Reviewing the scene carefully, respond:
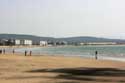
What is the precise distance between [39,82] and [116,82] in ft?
14.6

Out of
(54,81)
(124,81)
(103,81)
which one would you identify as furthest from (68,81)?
(124,81)

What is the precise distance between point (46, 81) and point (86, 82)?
2390mm

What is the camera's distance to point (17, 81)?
19234 millimetres

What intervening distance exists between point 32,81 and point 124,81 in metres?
5.40

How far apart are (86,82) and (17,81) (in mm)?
4075

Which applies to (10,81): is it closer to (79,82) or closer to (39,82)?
(39,82)

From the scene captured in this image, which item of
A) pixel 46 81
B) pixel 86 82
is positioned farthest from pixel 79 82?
pixel 46 81

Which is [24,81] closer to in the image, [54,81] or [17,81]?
[17,81]

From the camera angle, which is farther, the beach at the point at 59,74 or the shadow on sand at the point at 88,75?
the shadow on sand at the point at 88,75

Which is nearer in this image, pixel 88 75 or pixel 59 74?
pixel 88 75

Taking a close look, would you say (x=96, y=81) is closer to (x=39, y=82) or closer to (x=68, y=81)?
(x=68, y=81)

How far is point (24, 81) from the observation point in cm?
1920

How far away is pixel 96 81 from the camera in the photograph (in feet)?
63.6

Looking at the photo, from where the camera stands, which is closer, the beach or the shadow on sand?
the beach
